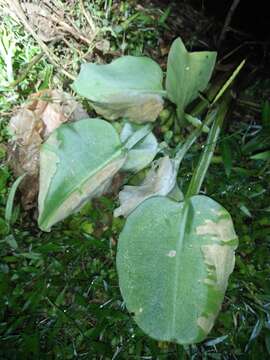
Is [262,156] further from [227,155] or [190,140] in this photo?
[190,140]

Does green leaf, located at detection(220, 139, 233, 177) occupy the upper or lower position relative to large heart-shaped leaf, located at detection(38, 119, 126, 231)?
lower

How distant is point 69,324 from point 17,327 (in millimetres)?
115

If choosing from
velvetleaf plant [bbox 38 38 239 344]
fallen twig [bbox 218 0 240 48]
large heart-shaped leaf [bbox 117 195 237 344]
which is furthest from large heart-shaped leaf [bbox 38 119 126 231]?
fallen twig [bbox 218 0 240 48]

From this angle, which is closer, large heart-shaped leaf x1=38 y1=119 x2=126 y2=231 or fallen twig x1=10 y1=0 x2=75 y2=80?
large heart-shaped leaf x1=38 y1=119 x2=126 y2=231

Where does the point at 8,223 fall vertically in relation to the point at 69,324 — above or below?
above

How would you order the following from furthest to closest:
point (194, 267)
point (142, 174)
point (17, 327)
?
point (142, 174) < point (17, 327) < point (194, 267)

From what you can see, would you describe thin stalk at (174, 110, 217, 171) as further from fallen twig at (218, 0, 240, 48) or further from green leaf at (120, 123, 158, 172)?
fallen twig at (218, 0, 240, 48)

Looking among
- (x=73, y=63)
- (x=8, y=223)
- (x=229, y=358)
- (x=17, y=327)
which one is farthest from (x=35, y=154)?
(x=229, y=358)

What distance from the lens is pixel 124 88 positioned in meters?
0.98

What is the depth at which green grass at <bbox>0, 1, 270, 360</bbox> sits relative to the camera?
1.04m

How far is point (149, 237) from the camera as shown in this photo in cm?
86

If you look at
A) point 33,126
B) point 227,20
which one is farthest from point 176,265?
point 227,20

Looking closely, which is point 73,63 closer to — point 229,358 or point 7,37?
point 7,37

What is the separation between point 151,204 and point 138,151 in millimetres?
160
